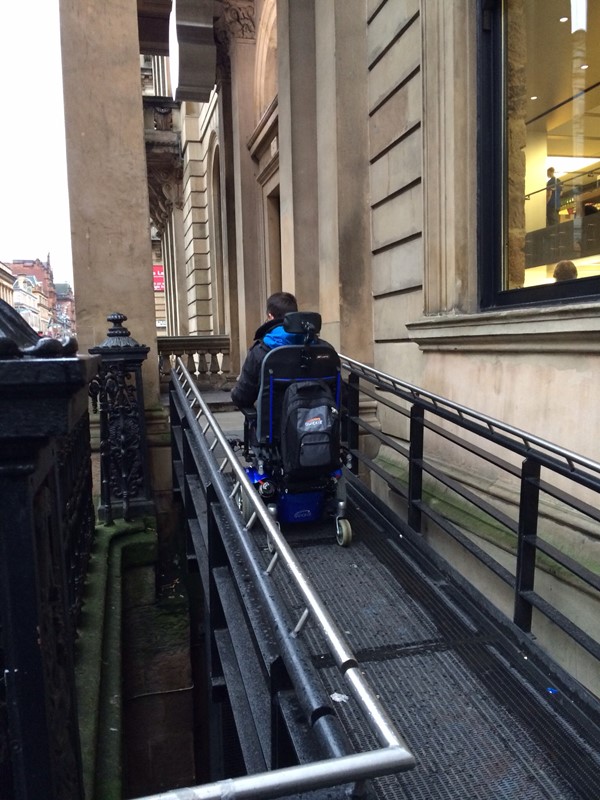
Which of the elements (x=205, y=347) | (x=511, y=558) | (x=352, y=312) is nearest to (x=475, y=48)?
(x=352, y=312)

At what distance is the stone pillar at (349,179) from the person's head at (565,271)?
2575mm

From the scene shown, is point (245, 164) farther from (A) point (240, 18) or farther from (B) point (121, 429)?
(B) point (121, 429)

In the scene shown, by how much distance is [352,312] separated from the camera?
6.24 meters

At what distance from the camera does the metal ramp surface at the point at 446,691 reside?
229 centimetres

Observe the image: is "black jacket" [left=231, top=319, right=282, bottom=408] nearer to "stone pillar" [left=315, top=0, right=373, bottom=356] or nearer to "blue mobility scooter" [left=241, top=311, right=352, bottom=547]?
"blue mobility scooter" [left=241, top=311, right=352, bottom=547]

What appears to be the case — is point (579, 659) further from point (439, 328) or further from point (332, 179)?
point (332, 179)

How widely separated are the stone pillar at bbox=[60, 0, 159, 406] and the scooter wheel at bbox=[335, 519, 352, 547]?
294 centimetres

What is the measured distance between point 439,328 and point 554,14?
84.6 inches

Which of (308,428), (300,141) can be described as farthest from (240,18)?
(308,428)

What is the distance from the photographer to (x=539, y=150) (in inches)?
163

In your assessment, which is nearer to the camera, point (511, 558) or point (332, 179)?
point (511, 558)

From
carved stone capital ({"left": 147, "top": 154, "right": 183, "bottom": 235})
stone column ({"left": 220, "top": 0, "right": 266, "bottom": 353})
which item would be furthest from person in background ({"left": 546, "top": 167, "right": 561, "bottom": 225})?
carved stone capital ({"left": 147, "top": 154, "right": 183, "bottom": 235})

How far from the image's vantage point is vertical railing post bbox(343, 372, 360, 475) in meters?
5.27

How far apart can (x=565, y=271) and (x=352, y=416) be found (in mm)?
2120
